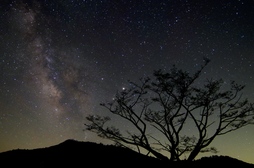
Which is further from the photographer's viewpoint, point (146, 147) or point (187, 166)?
point (146, 147)

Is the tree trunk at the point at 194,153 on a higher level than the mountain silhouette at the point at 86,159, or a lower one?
higher

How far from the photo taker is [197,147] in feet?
45.8

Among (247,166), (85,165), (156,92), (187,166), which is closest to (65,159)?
(85,165)

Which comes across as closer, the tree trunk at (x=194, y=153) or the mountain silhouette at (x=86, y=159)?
the mountain silhouette at (x=86, y=159)

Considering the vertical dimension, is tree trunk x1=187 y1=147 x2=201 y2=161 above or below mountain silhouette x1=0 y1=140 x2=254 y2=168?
above

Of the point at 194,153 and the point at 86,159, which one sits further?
the point at 194,153

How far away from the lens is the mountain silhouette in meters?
10.4

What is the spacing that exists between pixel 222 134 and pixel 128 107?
266 inches

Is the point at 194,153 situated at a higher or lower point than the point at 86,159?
higher

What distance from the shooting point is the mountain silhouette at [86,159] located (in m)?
10.4

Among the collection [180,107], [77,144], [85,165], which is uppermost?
[180,107]

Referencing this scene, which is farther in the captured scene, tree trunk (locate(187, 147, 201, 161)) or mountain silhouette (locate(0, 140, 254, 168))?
tree trunk (locate(187, 147, 201, 161))

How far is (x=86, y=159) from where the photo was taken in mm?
10883

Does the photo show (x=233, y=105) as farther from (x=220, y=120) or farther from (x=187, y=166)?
(x=187, y=166)
